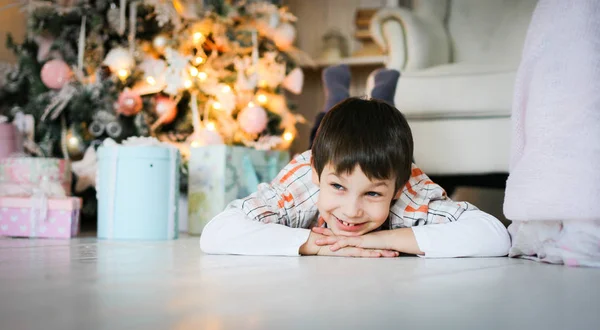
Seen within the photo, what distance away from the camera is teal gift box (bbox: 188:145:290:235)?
183cm

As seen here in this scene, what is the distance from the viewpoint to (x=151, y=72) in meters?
2.21

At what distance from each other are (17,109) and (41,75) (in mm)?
134

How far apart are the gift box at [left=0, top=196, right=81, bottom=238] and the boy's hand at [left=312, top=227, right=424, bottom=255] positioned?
805 mm

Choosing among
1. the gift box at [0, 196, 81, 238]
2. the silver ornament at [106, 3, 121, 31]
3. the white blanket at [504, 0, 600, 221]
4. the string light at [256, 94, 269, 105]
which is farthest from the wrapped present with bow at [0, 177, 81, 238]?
the white blanket at [504, 0, 600, 221]

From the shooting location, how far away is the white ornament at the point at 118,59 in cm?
211

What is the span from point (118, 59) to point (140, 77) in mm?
122

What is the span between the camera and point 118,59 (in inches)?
82.8

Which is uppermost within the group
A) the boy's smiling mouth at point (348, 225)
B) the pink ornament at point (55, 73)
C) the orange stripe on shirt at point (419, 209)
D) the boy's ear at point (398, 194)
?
the pink ornament at point (55, 73)

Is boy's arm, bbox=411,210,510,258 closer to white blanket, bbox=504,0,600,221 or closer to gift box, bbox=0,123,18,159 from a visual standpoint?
white blanket, bbox=504,0,600,221

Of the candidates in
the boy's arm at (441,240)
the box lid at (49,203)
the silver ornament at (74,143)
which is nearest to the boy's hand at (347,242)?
the boy's arm at (441,240)

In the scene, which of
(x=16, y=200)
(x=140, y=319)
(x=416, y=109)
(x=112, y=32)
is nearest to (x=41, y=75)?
(x=112, y=32)

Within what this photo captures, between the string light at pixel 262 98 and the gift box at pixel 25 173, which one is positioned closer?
the gift box at pixel 25 173

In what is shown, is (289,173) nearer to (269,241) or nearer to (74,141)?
(269,241)

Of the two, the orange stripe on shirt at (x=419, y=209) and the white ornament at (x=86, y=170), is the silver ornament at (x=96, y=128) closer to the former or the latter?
the white ornament at (x=86, y=170)
